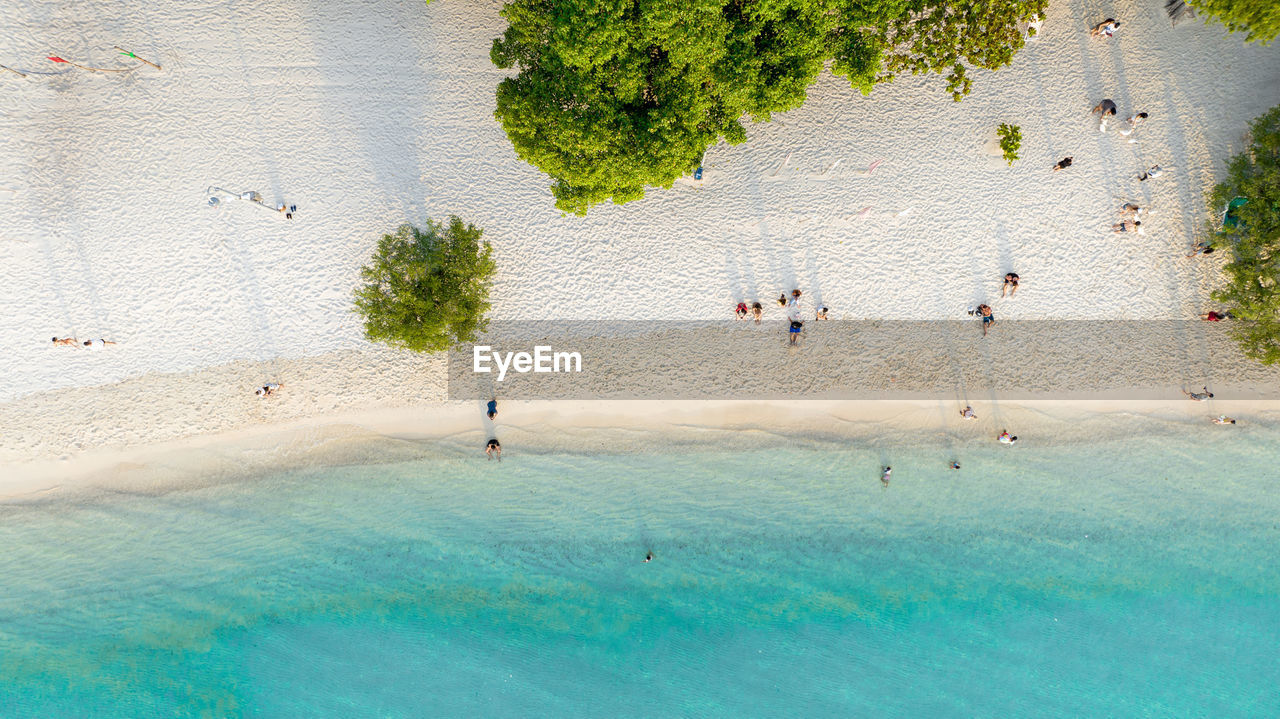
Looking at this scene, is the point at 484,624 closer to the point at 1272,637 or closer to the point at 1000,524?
the point at 1000,524

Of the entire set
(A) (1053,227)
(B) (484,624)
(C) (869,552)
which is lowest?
(B) (484,624)

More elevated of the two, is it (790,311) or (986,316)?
(790,311)

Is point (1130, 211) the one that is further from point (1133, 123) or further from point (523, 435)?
point (523, 435)

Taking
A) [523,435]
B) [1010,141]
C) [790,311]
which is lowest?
[523,435]

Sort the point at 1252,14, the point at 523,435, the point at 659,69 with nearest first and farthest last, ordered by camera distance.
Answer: the point at 659,69, the point at 1252,14, the point at 523,435

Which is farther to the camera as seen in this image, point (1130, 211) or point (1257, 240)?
point (1130, 211)

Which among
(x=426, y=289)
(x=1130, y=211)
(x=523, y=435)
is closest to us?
(x=426, y=289)

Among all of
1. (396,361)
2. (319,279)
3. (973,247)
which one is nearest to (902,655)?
(973,247)

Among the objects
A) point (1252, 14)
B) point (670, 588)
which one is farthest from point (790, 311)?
point (1252, 14)
